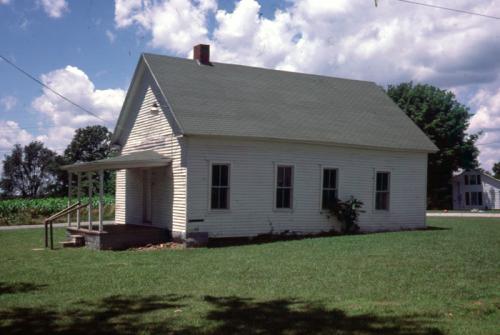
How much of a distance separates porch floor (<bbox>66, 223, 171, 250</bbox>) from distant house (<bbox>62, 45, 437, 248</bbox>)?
20.1 inches

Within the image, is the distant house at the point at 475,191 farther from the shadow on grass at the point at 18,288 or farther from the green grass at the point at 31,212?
the shadow on grass at the point at 18,288

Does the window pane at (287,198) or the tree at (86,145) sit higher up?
the tree at (86,145)

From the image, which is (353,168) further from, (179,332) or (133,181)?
(179,332)

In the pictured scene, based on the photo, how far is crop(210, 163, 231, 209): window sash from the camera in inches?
727

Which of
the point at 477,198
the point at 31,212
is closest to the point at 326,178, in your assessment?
the point at 31,212

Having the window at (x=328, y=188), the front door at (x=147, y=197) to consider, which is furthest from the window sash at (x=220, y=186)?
the window at (x=328, y=188)

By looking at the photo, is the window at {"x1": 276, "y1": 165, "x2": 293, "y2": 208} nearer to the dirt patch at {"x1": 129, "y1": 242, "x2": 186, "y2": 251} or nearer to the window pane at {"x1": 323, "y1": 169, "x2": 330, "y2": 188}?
the window pane at {"x1": 323, "y1": 169, "x2": 330, "y2": 188}

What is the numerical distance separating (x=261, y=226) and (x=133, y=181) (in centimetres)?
585

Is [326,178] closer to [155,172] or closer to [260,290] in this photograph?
[155,172]

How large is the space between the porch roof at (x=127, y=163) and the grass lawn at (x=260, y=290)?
10.0 ft

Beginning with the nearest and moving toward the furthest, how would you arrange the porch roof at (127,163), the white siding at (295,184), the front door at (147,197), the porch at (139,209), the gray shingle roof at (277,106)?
the porch at (139,209) → the porch roof at (127,163) → the white siding at (295,184) → the gray shingle roof at (277,106) → the front door at (147,197)

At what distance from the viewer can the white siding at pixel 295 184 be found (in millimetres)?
18203

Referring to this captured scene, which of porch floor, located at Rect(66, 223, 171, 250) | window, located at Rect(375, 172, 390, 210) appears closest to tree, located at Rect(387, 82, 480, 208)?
window, located at Rect(375, 172, 390, 210)

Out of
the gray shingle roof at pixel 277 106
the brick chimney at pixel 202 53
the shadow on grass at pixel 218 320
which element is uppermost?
the brick chimney at pixel 202 53
